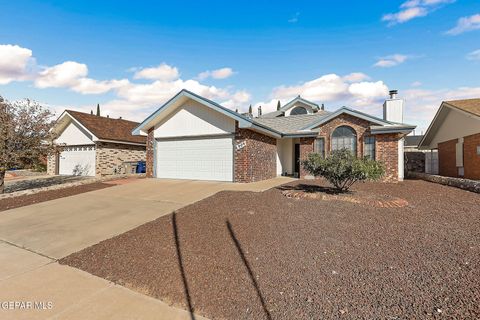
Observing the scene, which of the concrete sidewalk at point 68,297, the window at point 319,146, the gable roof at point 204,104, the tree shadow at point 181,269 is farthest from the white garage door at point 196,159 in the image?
the concrete sidewalk at point 68,297

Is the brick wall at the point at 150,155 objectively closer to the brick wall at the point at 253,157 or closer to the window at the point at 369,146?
the brick wall at the point at 253,157

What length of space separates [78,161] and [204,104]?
41.0 feet

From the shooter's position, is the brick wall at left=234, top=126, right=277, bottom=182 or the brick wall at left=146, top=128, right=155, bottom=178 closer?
the brick wall at left=234, top=126, right=277, bottom=182

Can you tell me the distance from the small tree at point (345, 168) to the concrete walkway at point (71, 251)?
419 cm

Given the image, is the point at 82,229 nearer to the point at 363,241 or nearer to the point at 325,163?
the point at 363,241

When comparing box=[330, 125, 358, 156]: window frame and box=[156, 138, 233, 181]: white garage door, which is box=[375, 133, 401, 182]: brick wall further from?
box=[156, 138, 233, 181]: white garage door

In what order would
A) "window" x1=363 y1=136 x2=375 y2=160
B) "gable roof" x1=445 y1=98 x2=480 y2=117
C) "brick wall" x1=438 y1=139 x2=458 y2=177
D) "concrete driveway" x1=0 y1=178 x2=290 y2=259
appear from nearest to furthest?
"concrete driveway" x1=0 y1=178 x2=290 y2=259 → "gable roof" x1=445 y1=98 x2=480 y2=117 → "window" x1=363 y1=136 x2=375 y2=160 → "brick wall" x1=438 y1=139 x2=458 y2=177

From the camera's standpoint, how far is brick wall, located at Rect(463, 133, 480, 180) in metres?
12.0

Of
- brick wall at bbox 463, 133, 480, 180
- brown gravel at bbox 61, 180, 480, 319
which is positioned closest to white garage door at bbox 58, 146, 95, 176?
brown gravel at bbox 61, 180, 480, 319

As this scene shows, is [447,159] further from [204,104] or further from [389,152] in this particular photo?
[204,104]

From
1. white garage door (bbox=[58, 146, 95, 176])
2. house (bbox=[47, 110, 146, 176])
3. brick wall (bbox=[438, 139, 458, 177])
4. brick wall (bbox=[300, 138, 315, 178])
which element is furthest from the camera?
white garage door (bbox=[58, 146, 95, 176])

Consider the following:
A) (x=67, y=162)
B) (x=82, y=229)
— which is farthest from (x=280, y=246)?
(x=67, y=162)

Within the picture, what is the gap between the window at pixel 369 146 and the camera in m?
13.2

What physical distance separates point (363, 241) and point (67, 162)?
21.7 meters
